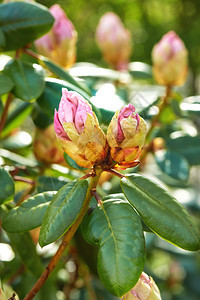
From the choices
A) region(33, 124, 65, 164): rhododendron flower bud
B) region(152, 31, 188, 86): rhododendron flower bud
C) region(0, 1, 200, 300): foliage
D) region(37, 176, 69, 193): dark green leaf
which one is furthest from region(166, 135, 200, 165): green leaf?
region(37, 176, 69, 193): dark green leaf

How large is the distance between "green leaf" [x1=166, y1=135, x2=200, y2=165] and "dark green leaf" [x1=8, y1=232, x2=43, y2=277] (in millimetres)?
557

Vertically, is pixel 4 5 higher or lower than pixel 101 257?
higher

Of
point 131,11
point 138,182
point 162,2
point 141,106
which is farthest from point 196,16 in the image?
point 138,182

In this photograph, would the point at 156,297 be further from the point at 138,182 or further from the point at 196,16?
the point at 196,16

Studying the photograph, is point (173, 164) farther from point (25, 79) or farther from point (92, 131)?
point (92, 131)

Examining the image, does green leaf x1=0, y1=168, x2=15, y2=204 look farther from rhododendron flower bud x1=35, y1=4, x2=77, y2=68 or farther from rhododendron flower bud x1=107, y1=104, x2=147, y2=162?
rhododendron flower bud x1=35, y1=4, x2=77, y2=68

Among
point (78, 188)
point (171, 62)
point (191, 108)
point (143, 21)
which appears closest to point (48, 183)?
point (78, 188)

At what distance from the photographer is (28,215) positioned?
0.60 metres

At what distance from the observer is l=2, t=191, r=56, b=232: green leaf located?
1.94 feet

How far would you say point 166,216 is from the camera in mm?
534

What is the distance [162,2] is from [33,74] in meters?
2.75

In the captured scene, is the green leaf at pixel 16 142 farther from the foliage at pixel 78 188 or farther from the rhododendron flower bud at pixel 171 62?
the rhododendron flower bud at pixel 171 62

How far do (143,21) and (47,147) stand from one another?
2419 mm

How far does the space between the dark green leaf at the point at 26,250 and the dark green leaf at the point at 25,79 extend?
0.81 feet
